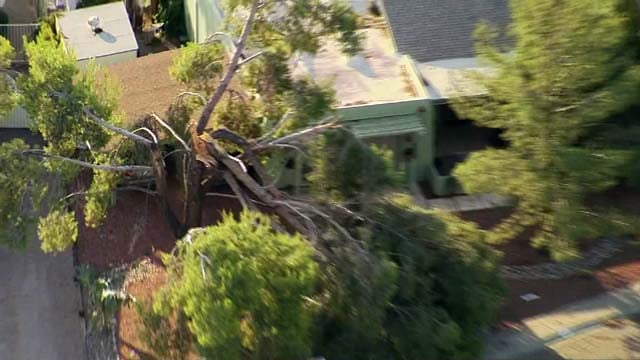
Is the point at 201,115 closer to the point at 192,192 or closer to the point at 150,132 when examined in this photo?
the point at 150,132

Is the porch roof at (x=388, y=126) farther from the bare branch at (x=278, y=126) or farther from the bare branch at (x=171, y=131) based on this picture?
the bare branch at (x=171, y=131)

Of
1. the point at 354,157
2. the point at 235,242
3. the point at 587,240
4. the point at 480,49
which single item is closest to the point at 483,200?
the point at 587,240

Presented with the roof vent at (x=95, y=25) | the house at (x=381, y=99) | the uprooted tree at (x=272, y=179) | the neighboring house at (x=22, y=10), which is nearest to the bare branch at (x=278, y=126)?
the uprooted tree at (x=272, y=179)

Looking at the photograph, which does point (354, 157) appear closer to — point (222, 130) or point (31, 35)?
point (222, 130)

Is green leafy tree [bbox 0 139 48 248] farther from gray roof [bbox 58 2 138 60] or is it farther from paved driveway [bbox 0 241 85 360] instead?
gray roof [bbox 58 2 138 60]

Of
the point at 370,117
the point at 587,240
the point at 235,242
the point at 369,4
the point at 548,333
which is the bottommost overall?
the point at 548,333

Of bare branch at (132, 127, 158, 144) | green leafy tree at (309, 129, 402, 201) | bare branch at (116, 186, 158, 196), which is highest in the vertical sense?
bare branch at (132, 127, 158, 144)

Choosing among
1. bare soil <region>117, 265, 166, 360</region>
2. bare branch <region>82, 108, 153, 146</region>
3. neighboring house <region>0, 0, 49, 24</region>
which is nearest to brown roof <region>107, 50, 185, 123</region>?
bare branch <region>82, 108, 153, 146</region>
